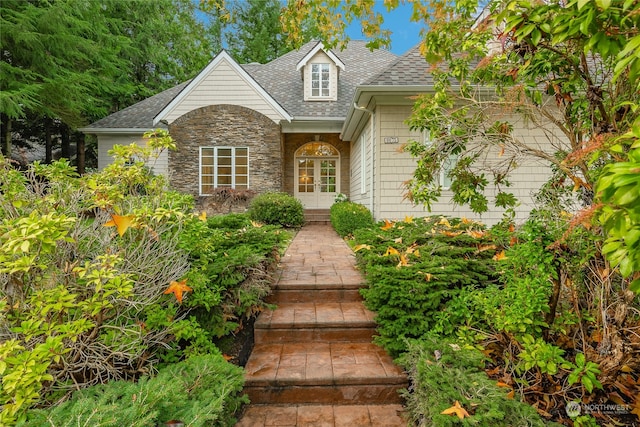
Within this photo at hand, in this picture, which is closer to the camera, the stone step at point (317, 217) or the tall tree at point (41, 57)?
the tall tree at point (41, 57)

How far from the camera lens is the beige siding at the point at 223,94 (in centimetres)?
1137

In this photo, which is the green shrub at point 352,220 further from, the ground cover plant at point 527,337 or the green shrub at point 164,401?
the green shrub at point 164,401

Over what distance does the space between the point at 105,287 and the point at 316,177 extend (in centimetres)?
1190

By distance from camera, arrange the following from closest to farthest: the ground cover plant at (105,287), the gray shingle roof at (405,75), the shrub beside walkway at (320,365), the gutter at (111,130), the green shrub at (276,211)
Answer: the ground cover plant at (105,287) → the shrub beside walkway at (320,365) → the gray shingle roof at (405,75) → the green shrub at (276,211) → the gutter at (111,130)

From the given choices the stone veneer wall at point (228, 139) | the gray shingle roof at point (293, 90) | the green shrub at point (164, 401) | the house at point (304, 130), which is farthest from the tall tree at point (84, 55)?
the green shrub at point (164, 401)

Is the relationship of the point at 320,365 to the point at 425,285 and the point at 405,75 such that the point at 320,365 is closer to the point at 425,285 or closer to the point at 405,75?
the point at 425,285

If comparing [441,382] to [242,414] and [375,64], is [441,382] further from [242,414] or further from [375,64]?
[375,64]

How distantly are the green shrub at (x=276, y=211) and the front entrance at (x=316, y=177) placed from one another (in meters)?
3.95

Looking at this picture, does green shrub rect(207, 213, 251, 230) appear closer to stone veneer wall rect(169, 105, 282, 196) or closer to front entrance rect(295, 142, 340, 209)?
stone veneer wall rect(169, 105, 282, 196)

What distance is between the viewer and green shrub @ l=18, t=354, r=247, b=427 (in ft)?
5.04

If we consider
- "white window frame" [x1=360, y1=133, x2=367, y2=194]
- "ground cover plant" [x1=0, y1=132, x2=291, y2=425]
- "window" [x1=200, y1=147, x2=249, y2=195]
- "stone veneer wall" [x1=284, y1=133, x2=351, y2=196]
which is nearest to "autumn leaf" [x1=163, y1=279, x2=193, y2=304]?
"ground cover plant" [x1=0, y1=132, x2=291, y2=425]

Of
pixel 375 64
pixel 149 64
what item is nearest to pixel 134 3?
pixel 149 64

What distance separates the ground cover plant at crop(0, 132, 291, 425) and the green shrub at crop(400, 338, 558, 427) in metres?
1.21

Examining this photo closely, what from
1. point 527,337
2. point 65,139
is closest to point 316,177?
point 527,337
